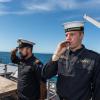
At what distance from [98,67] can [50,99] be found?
345 centimetres

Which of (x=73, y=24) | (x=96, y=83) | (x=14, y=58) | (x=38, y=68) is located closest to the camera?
(x=96, y=83)

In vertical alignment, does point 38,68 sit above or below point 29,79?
above

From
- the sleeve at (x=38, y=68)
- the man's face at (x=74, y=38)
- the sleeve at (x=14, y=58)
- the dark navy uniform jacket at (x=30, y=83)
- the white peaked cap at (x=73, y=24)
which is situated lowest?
the dark navy uniform jacket at (x=30, y=83)

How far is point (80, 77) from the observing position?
11.5 ft

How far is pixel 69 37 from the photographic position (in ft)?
11.7

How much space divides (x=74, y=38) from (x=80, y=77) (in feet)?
1.61

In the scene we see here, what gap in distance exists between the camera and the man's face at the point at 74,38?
3535mm

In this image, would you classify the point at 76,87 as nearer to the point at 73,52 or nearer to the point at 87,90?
the point at 87,90

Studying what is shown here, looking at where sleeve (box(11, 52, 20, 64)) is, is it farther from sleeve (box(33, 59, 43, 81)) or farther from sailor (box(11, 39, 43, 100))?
sleeve (box(33, 59, 43, 81))

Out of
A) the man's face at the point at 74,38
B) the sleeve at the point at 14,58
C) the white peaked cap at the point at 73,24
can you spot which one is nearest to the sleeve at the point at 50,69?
the man's face at the point at 74,38

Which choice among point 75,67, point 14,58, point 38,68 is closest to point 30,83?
point 38,68

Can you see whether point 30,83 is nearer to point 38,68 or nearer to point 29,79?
point 29,79

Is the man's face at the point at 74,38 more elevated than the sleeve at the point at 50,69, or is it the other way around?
the man's face at the point at 74,38

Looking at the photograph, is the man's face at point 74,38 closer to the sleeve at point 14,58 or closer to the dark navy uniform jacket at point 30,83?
the dark navy uniform jacket at point 30,83
